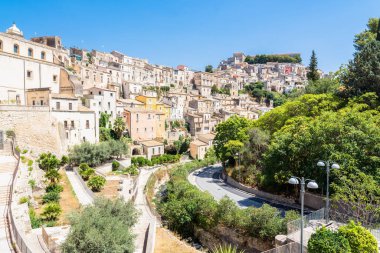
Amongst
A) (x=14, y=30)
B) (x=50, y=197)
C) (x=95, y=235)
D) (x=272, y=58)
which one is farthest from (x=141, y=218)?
(x=272, y=58)

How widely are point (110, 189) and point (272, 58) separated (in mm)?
158891

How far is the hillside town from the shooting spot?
3341 cm

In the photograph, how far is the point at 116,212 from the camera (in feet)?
44.9

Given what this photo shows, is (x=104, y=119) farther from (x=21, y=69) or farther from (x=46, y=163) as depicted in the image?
(x=46, y=163)

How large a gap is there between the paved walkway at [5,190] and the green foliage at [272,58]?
160 meters

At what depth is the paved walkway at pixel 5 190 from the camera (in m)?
11.9

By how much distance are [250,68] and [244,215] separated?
130869 mm

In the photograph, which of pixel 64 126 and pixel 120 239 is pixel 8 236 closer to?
pixel 120 239

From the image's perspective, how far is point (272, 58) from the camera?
165m

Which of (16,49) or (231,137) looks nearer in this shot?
(16,49)

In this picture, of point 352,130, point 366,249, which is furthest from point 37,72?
point 366,249

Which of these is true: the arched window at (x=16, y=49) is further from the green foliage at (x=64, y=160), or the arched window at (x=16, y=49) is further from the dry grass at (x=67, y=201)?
the dry grass at (x=67, y=201)

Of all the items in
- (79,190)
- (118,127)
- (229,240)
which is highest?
(118,127)

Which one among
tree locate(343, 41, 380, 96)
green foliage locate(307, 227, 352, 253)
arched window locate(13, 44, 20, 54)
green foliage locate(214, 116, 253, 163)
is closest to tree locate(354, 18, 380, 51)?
tree locate(343, 41, 380, 96)
